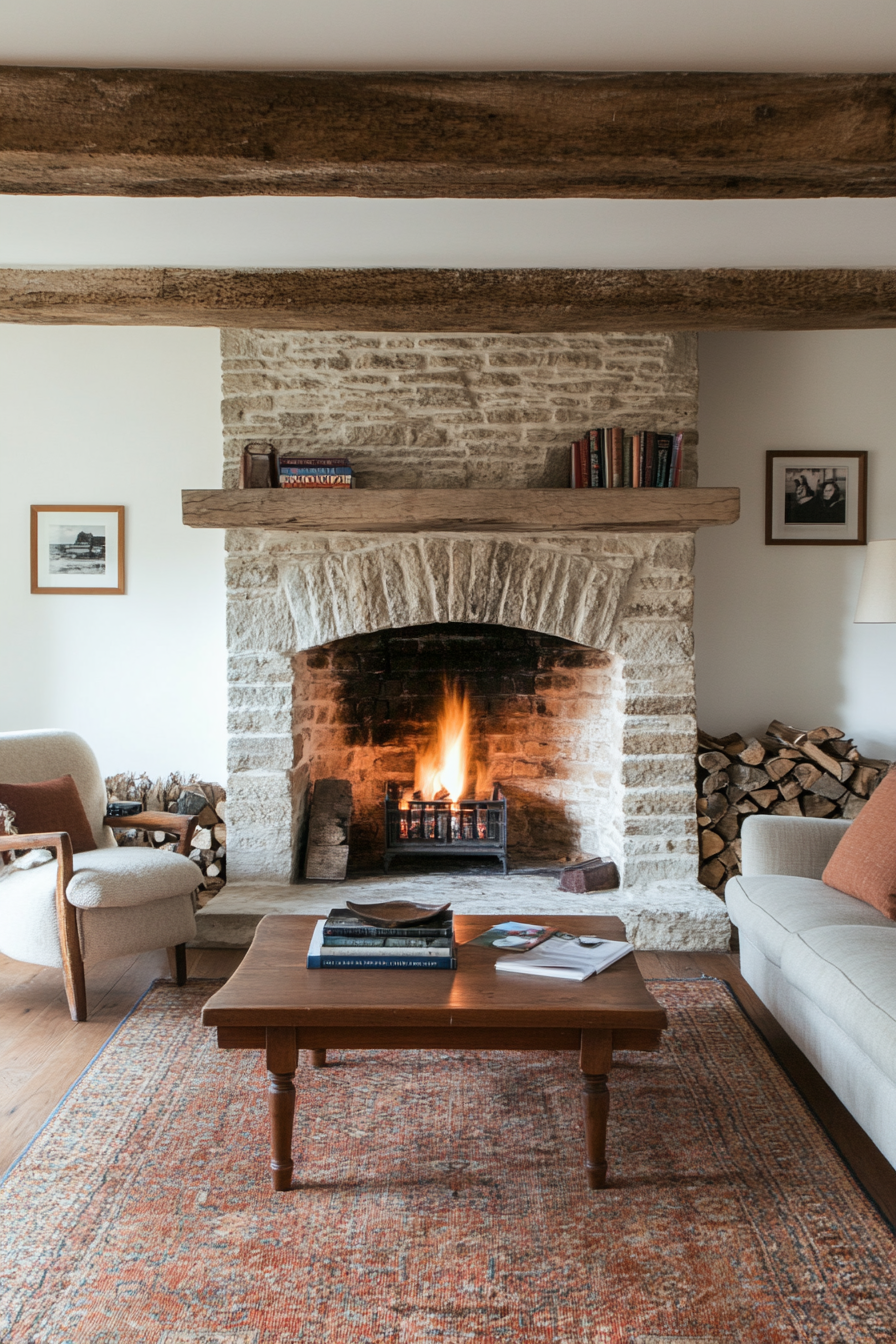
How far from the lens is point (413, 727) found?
4.50 meters

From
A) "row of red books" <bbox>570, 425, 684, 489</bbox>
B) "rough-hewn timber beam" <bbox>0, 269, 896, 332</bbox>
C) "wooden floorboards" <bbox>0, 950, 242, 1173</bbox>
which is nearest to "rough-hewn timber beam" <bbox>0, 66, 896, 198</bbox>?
"rough-hewn timber beam" <bbox>0, 269, 896, 332</bbox>

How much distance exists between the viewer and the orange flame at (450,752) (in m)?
4.46

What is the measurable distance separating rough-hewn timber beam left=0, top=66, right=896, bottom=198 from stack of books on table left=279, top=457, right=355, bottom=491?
148cm

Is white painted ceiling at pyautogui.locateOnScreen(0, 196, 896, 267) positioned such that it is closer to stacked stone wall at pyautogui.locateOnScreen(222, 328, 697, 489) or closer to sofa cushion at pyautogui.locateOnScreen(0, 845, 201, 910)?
stacked stone wall at pyautogui.locateOnScreen(222, 328, 697, 489)

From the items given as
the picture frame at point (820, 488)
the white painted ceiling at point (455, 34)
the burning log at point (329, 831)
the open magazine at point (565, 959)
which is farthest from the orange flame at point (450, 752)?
the white painted ceiling at point (455, 34)

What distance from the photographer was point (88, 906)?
310 cm

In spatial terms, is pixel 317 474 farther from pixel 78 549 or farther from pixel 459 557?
pixel 78 549

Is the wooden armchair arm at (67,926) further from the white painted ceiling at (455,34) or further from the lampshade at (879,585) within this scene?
the lampshade at (879,585)

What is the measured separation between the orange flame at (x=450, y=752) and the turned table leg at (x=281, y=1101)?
2.34m

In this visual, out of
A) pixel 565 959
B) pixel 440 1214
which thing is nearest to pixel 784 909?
pixel 565 959

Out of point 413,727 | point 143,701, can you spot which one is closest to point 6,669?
point 143,701

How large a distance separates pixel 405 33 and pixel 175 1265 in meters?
2.56

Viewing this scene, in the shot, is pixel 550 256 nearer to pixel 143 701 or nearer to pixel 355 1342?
pixel 143 701

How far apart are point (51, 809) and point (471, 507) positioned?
186 centimetres
